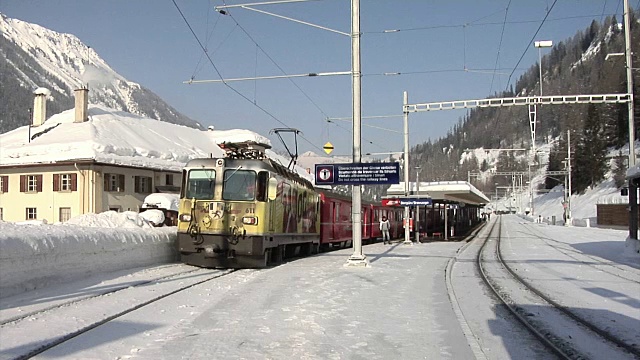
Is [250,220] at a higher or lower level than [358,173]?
lower

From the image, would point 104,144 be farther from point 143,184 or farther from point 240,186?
point 240,186

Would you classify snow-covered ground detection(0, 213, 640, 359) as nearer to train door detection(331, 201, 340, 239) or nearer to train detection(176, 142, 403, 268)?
train detection(176, 142, 403, 268)

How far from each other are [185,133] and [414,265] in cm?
4402

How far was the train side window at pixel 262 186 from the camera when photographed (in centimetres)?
1661

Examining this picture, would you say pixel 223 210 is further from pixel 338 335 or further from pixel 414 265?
pixel 338 335

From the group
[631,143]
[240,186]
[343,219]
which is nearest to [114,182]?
[343,219]

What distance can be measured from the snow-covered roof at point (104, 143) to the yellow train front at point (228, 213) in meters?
17.9

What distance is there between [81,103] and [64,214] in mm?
12705

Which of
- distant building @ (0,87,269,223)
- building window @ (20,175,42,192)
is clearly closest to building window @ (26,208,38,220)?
distant building @ (0,87,269,223)

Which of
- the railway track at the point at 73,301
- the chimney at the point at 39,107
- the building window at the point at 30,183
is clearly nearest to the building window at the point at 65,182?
the building window at the point at 30,183

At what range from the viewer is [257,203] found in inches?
650

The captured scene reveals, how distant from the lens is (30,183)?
39.3m

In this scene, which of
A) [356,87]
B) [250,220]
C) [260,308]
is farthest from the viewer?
[356,87]

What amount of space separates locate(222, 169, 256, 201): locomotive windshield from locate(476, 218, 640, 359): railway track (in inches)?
264
